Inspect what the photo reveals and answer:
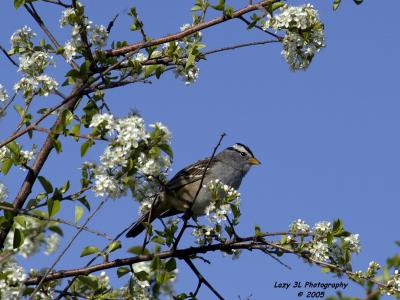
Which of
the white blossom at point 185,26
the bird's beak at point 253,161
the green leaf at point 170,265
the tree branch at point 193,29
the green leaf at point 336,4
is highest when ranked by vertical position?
the bird's beak at point 253,161

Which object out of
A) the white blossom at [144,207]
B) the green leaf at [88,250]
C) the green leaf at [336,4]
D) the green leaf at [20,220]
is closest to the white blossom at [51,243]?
the green leaf at [20,220]

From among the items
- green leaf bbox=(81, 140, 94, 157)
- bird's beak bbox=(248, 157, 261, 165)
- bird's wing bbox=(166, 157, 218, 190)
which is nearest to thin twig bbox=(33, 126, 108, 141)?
green leaf bbox=(81, 140, 94, 157)

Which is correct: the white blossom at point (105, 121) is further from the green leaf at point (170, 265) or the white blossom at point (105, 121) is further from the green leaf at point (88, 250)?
the green leaf at point (170, 265)

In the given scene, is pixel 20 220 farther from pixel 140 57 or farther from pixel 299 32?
pixel 299 32

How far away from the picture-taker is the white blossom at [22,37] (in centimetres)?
717

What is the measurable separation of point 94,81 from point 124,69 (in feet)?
2.78

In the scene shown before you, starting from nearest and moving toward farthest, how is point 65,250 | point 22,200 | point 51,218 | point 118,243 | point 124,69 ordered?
point 65,250
point 51,218
point 118,243
point 22,200
point 124,69

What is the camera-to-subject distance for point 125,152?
18.1 ft

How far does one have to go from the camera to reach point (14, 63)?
265 inches

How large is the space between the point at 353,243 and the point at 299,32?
76.8 inches

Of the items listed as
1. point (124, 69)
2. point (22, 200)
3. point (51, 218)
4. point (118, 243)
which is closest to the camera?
point (51, 218)

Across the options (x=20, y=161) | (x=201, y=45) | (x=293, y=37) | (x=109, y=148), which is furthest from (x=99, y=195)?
(x=293, y=37)

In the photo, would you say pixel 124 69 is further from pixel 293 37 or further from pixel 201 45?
pixel 293 37

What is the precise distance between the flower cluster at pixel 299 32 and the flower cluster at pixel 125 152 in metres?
1.95
